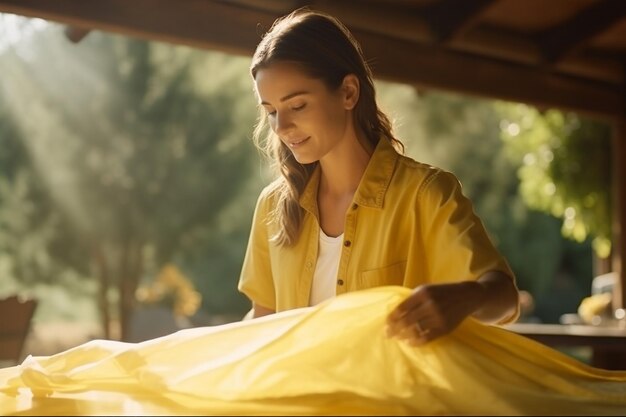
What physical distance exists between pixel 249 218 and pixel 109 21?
365 inches

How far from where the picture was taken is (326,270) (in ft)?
7.14

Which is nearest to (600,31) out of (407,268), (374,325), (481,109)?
(407,268)

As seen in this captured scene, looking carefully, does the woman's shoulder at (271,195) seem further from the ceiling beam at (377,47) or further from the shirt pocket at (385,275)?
the ceiling beam at (377,47)

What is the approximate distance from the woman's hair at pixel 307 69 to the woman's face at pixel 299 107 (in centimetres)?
2

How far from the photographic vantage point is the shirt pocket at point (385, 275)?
6.75ft

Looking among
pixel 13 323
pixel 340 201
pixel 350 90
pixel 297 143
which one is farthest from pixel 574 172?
pixel 297 143

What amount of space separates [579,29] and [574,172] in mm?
2675

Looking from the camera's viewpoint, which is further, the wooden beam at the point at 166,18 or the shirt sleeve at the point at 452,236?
the wooden beam at the point at 166,18

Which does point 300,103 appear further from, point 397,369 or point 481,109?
point 481,109

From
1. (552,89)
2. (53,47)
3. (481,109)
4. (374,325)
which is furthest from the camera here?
(481,109)

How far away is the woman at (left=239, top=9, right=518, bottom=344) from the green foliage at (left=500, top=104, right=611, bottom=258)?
19.6 ft

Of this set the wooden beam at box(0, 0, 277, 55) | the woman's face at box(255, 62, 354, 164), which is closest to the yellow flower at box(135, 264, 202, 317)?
the wooden beam at box(0, 0, 277, 55)

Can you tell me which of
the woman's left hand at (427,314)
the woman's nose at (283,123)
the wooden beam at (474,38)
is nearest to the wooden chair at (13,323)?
the woman's nose at (283,123)

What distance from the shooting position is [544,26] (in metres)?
5.63
